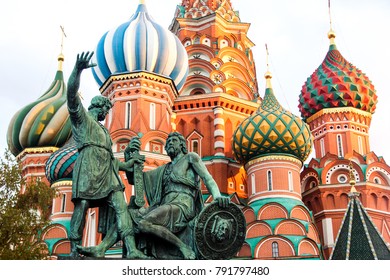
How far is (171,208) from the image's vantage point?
253 inches

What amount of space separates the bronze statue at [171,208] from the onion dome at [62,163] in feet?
54.3

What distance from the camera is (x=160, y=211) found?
6.38 meters

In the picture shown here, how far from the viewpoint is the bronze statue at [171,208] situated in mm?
6273

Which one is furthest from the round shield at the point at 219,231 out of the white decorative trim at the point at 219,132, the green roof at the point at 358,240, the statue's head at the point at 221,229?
the white decorative trim at the point at 219,132

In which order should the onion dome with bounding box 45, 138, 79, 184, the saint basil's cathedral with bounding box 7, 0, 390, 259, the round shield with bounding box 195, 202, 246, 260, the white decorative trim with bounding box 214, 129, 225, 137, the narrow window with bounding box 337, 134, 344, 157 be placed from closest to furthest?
the round shield with bounding box 195, 202, 246, 260
the saint basil's cathedral with bounding box 7, 0, 390, 259
the onion dome with bounding box 45, 138, 79, 184
the white decorative trim with bounding box 214, 129, 225, 137
the narrow window with bounding box 337, 134, 344, 157

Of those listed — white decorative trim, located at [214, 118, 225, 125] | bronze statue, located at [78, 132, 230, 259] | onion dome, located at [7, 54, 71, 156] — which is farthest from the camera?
onion dome, located at [7, 54, 71, 156]

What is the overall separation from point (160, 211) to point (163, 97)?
52.5 feet

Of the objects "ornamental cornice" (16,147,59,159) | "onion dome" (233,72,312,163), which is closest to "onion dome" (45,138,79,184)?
"ornamental cornice" (16,147,59,159)

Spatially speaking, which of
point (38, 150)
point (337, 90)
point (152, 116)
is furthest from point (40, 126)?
point (337, 90)

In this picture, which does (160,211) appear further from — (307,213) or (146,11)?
(146,11)

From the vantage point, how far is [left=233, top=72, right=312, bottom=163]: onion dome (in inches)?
828

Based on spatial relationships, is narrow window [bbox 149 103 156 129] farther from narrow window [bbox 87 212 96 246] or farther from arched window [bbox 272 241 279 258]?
arched window [bbox 272 241 279 258]

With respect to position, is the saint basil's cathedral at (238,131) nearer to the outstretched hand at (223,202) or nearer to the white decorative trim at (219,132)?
the white decorative trim at (219,132)

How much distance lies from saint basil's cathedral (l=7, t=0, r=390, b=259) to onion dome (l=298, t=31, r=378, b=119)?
1.8 inches
